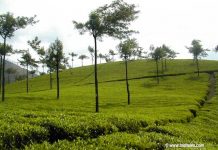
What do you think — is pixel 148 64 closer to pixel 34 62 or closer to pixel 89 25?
pixel 34 62

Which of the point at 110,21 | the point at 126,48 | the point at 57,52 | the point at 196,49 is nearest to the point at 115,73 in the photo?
the point at 196,49

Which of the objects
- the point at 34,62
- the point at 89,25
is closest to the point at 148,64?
the point at 34,62

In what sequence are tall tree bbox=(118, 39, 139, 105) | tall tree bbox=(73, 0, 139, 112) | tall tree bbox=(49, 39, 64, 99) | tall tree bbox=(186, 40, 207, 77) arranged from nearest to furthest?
tall tree bbox=(73, 0, 139, 112) → tall tree bbox=(118, 39, 139, 105) → tall tree bbox=(49, 39, 64, 99) → tall tree bbox=(186, 40, 207, 77)

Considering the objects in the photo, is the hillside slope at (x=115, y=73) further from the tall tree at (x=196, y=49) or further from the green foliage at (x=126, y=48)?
the green foliage at (x=126, y=48)

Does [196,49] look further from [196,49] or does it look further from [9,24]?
[9,24]

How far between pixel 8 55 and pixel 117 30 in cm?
3836

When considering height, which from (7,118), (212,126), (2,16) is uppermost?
(2,16)

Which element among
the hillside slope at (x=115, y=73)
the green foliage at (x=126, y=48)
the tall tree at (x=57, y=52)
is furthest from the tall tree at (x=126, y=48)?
the hillside slope at (x=115, y=73)

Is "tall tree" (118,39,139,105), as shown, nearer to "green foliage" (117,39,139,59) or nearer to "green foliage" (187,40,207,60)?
"green foliage" (117,39,139,59)

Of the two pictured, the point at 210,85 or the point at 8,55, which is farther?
the point at 210,85

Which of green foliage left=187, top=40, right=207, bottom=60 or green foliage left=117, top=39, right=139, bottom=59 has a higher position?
green foliage left=187, top=40, right=207, bottom=60

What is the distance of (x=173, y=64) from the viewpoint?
184375 millimetres

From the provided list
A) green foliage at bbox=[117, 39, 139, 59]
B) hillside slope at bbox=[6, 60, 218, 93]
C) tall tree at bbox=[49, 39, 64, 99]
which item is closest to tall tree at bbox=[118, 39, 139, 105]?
green foliage at bbox=[117, 39, 139, 59]

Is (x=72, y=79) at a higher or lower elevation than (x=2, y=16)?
lower
